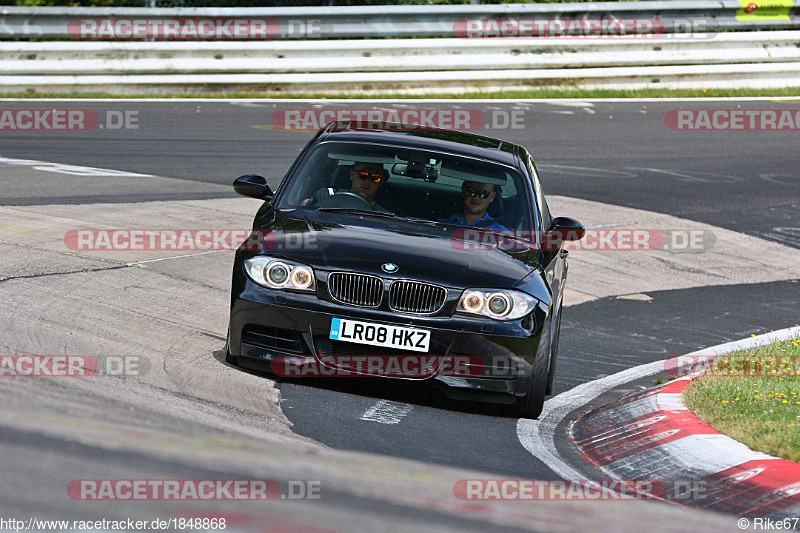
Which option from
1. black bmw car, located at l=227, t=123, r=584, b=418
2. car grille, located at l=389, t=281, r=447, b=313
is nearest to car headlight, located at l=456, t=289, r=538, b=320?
black bmw car, located at l=227, t=123, r=584, b=418

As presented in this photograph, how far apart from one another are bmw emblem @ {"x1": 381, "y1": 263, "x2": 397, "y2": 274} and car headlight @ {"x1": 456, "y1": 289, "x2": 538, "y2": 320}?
0.39 m

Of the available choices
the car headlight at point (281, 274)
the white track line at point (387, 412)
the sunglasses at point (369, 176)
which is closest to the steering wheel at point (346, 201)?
the sunglasses at point (369, 176)

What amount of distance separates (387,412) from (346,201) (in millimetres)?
1634

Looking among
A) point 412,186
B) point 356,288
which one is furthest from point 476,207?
point 356,288

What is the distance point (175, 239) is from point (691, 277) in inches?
206

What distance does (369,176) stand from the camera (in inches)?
292

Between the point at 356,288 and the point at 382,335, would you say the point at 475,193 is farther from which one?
the point at 382,335

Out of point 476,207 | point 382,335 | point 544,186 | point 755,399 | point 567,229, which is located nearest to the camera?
point 382,335

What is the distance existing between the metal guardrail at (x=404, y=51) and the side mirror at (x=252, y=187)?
1303cm

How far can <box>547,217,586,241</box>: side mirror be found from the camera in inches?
295

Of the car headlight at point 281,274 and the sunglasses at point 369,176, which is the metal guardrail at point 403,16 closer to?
the sunglasses at point 369,176

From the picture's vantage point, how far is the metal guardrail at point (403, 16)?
783 inches

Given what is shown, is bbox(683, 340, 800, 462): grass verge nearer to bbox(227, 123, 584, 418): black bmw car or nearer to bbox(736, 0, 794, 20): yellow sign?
bbox(227, 123, 584, 418): black bmw car

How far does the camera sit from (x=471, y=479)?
484 cm
